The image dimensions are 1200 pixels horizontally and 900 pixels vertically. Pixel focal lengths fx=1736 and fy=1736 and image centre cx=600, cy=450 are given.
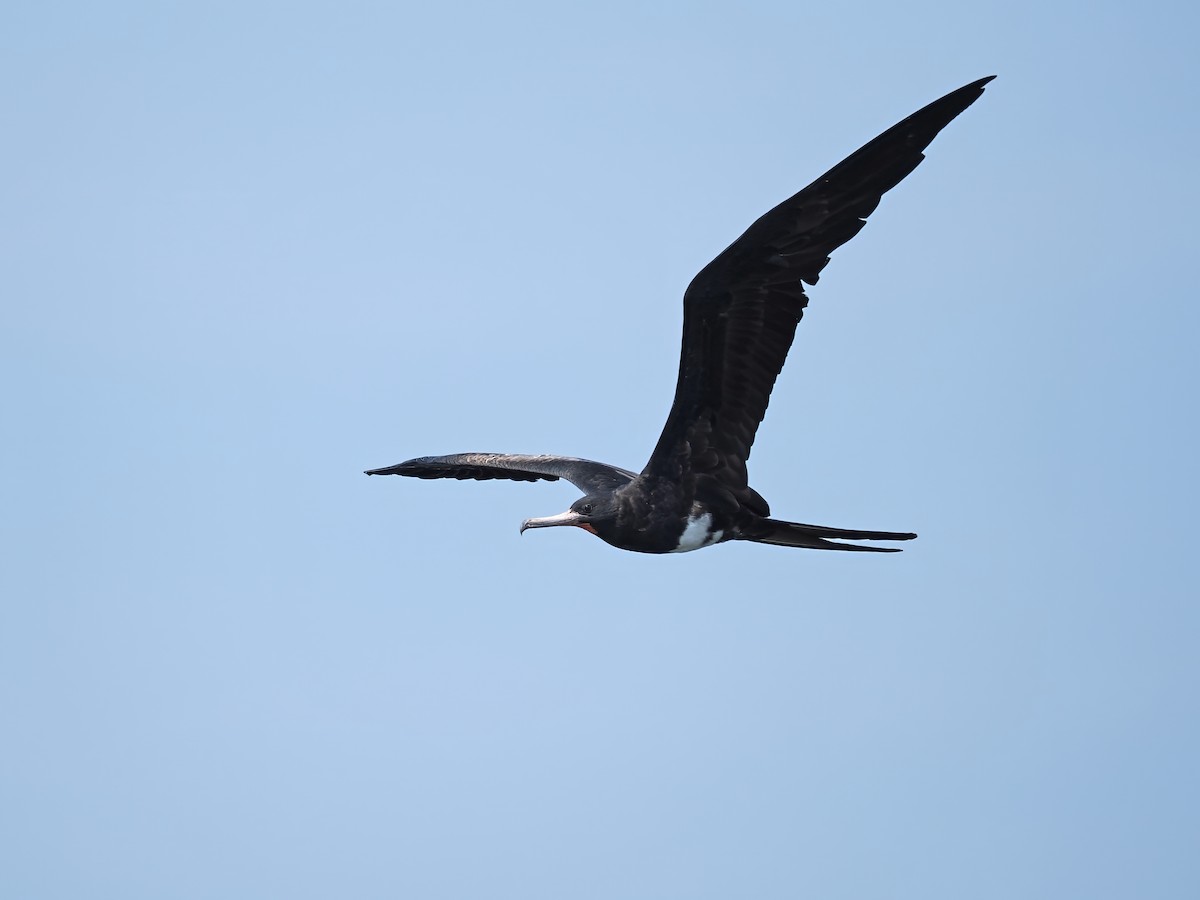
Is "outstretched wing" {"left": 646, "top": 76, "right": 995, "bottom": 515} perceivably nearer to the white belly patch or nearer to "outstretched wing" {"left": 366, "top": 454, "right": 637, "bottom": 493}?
the white belly patch

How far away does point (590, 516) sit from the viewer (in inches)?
400

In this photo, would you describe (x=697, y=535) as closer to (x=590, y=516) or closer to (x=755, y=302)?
(x=590, y=516)

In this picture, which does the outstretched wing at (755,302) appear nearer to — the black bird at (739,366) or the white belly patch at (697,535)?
the black bird at (739,366)

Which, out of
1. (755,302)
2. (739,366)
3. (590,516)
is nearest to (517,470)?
(590,516)

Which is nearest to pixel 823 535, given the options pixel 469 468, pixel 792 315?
pixel 792 315

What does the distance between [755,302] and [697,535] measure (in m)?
1.55

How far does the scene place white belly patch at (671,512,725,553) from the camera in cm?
1004

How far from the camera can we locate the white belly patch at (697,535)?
395 inches

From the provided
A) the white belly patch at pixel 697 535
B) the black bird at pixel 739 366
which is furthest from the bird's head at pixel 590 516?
the white belly patch at pixel 697 535

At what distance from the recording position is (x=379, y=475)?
40.6 feet

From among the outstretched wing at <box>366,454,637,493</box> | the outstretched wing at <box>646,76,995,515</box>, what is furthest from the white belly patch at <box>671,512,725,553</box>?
the outstretched wing at <box>366,454,637,493</box>

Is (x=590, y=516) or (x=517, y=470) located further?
Result: (x=517, y=470)

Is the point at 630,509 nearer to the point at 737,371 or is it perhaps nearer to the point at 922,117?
the point at 737,371

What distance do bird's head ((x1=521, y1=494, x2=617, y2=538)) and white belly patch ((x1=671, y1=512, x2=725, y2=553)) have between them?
16.8 inches
